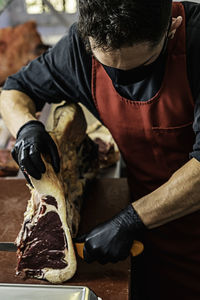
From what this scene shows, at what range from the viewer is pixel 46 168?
2098 millimetres

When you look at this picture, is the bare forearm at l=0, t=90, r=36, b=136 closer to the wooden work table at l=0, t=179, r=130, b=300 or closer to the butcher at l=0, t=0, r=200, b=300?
the butcher at l=0, t=0, r=200, b=300

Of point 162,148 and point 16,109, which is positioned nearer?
point 162,148

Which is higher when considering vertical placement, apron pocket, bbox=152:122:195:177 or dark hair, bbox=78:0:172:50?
dark hair, bbox=78:0:172:50

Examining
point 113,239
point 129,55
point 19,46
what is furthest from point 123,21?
→ point 19,46

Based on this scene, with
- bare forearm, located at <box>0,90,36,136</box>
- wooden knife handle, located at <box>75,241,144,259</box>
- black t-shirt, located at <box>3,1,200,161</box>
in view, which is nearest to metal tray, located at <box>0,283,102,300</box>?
wooden knife handle, located at <box>75,241,144,259</box>

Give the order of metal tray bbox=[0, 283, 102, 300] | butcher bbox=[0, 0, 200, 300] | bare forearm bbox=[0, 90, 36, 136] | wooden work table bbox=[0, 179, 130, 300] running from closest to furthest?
metal tray bbox=[0, 283, 102, 300] → butcher bbox=[0, 0, 200, 300] → wooden work table bbox=[0, 179, 130, 300] → bare forearm bbox=[0, 90, 36, 136]

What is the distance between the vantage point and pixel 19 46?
4.56 m

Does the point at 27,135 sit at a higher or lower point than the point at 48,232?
higher

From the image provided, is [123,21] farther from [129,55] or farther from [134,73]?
[134,73]

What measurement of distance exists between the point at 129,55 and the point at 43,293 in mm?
998

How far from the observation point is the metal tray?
4.80 feet

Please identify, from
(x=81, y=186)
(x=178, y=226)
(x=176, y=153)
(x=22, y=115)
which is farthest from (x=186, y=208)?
(x=22, y=115)

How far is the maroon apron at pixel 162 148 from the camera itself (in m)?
2.05

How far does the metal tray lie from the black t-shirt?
831 mm
